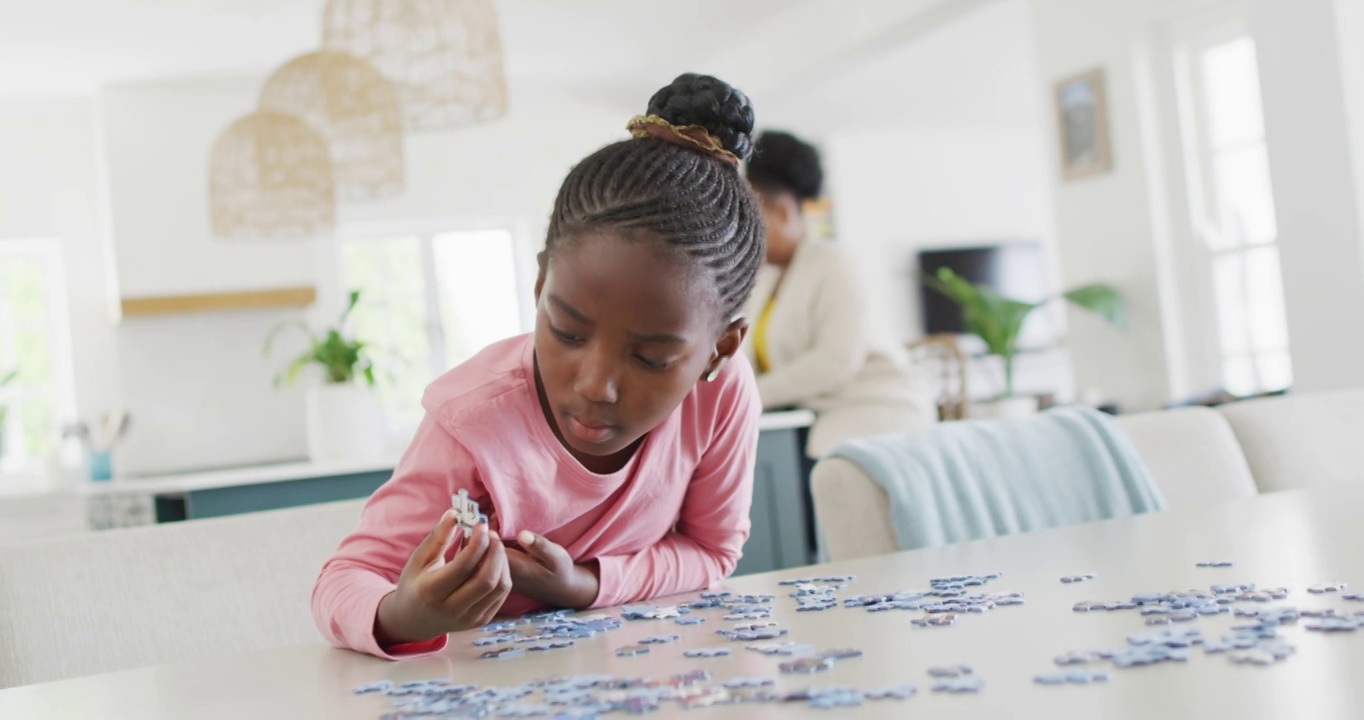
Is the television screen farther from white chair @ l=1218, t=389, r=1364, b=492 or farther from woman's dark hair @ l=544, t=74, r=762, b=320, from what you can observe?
woman's dark hair @ l=544, t=74, r=762, b=320

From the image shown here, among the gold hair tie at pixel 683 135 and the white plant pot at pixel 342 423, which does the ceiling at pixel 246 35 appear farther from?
the gold hair tie at pixel 683 135

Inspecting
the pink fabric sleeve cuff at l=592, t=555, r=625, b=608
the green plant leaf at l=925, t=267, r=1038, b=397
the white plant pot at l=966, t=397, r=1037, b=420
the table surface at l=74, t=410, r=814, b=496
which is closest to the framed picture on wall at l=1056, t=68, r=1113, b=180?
the green plant leaf at l=925, t=267, r=1038, b=397

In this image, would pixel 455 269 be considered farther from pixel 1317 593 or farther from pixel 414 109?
pixel 1317 593

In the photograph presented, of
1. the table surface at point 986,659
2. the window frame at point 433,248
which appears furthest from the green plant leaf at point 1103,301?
the table surface at point 986,659

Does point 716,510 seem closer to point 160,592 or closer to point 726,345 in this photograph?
point 726,345

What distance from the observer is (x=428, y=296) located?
8.60 meters

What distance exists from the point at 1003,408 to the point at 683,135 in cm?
547

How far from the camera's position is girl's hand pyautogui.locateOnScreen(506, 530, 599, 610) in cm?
120

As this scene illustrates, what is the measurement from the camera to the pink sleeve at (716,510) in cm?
135

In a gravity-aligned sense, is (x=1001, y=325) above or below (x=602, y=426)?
above

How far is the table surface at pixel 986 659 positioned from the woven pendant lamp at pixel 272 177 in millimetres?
3627

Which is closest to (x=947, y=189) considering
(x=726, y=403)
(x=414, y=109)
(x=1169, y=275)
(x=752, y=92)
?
(x=752, y=92)

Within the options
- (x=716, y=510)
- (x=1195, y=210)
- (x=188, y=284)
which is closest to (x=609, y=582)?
(x=716, y=510)

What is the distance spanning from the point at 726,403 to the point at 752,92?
6.79 metres
